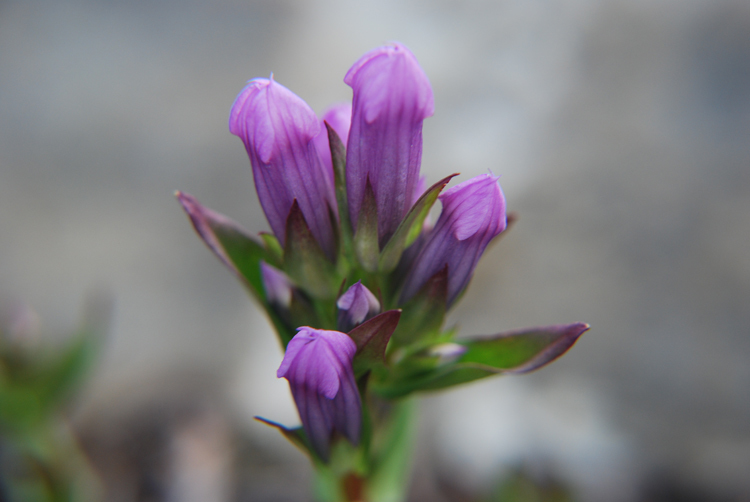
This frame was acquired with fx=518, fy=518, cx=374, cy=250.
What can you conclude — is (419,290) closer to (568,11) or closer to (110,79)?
(568,11)

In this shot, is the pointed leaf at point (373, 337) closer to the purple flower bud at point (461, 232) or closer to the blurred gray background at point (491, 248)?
the purple flower bud at point (461, 232)

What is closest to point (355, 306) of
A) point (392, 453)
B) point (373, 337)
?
point (373, 337)

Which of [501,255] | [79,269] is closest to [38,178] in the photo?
[79,269]

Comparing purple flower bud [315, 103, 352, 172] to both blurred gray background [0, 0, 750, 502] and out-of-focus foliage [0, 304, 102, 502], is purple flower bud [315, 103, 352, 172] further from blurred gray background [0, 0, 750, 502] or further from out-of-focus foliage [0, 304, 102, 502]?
blurred gray background [0, 0, 750, 502]

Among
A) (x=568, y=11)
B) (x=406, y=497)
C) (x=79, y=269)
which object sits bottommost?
(x=406, y=497)

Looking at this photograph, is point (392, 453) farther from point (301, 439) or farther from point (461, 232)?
point (461, 232)

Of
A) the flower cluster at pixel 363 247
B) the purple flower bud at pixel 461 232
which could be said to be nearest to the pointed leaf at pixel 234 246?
the flower cluster at pixel 363 247

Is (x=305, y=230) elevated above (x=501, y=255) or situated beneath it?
elevated above

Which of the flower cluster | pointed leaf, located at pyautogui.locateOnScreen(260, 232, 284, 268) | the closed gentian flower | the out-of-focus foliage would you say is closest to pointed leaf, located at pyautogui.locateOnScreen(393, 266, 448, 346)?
the flower cluster
